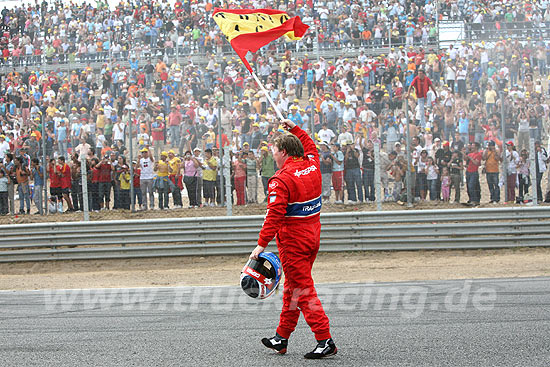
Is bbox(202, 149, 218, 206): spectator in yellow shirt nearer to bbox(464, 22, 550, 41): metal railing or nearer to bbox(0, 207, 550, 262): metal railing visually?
bbox(0, 207, 550, 262): metal railing

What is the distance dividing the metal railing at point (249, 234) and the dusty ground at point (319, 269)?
0.14 meters

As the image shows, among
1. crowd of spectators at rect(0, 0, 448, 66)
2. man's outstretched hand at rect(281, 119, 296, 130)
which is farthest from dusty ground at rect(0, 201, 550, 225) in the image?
crowd of spectators at rect(0, 0, 448, 66)

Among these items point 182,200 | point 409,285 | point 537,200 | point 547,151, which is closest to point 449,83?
point 547,151

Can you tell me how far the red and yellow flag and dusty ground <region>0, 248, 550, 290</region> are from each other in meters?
3.97

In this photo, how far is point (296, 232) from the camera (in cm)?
537

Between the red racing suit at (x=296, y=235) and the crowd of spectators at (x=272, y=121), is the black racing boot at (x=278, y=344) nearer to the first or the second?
the red racing suit at (x=296, y=235)

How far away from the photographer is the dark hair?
5.49 metres

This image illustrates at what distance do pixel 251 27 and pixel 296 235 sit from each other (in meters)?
3.12

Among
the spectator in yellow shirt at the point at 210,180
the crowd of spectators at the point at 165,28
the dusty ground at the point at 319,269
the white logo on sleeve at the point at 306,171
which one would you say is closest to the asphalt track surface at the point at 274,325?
the white logo on sleeve at the point at 306,171

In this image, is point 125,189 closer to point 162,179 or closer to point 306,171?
point 162,179

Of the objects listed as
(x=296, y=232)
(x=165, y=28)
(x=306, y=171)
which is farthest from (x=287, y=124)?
(x=165, y=28)

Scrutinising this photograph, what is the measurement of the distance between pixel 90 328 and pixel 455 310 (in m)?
3.55

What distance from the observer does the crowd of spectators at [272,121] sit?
13.3 metres

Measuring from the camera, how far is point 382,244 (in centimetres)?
1214
